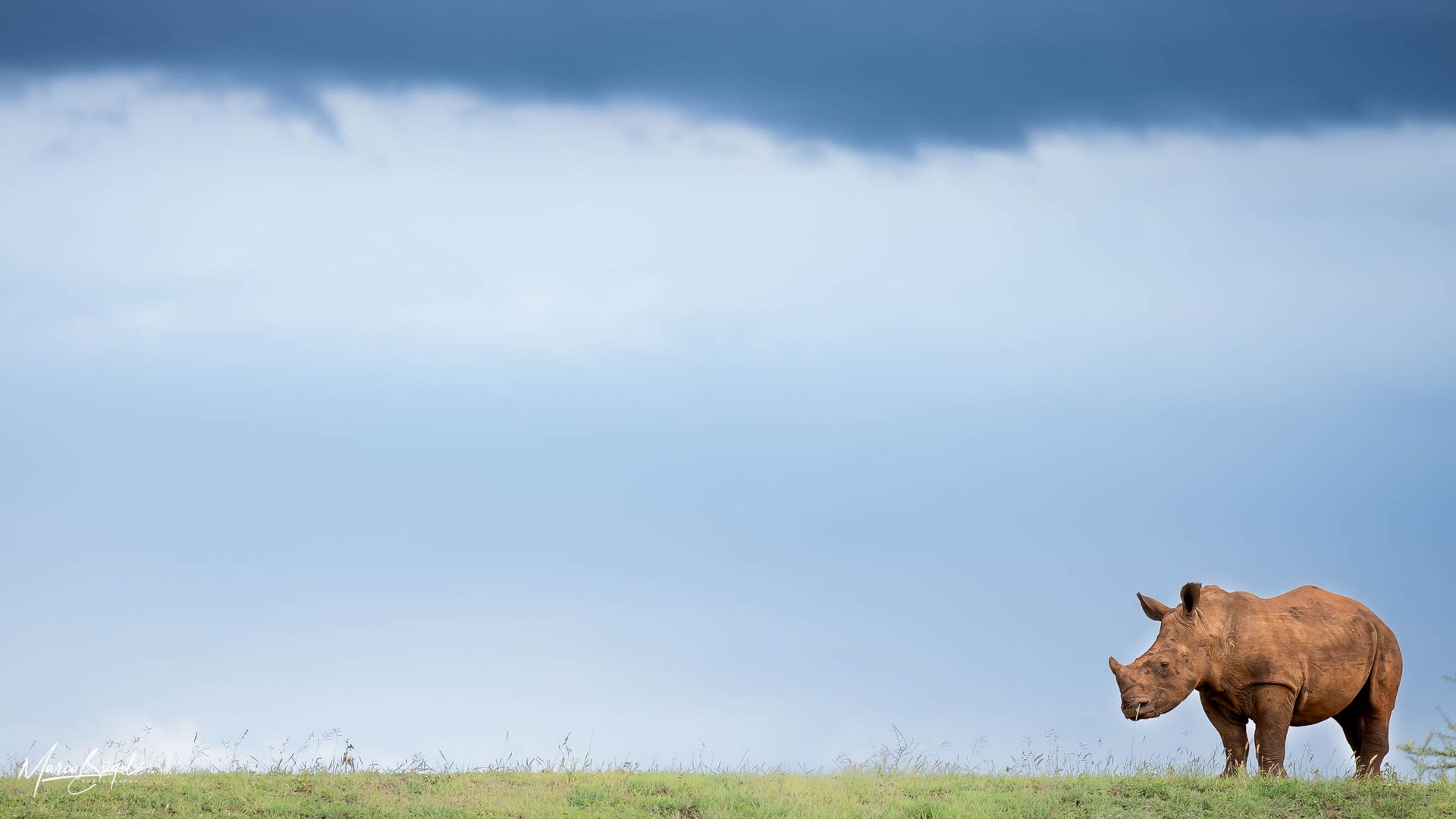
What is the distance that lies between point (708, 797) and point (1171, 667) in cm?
610

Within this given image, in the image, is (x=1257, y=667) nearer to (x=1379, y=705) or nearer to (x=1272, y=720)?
(x=1272, y=720)

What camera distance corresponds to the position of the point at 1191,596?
1738 cm

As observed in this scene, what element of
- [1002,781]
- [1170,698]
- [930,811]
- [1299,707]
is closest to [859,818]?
[930,811]

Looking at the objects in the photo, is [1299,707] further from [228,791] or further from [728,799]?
[228,791]

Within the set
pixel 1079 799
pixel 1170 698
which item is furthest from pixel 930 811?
pixel 1170 698

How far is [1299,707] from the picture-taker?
1761 centimetres

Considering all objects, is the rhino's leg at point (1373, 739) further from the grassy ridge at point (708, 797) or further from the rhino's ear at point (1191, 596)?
the rhino's ear at point (1191, 596)

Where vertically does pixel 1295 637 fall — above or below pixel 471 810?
above

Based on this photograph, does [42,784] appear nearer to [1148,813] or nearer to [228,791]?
[228,791]

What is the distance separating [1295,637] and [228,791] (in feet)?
44.5

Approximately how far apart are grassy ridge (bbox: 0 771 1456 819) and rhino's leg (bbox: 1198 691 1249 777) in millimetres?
794

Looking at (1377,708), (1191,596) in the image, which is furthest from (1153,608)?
(1377,708)

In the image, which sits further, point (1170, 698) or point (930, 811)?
point (1170, 698)

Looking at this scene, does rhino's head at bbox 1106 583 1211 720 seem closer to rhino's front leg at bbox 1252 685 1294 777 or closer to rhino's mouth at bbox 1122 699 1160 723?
rhino's mouth at bbox 1122 699 1160 723
